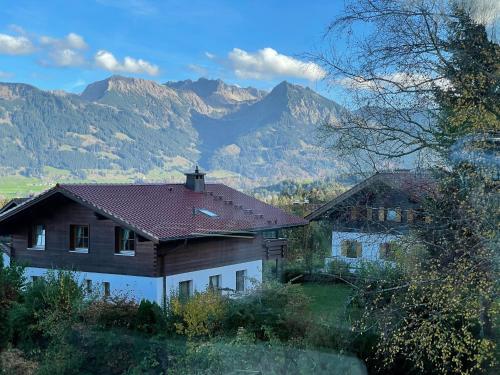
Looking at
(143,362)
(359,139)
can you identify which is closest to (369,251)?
(359,139)

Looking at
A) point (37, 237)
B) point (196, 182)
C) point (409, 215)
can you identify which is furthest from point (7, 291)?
point (409, 215)

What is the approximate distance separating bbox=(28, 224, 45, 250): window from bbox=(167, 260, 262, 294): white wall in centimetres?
530

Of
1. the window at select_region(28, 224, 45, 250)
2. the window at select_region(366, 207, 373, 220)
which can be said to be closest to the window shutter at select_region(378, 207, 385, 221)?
the window at select_region(366, 207, 373, 220)

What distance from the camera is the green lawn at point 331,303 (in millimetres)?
10403

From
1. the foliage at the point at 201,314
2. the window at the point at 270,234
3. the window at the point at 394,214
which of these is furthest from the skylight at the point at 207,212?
the window at the point at 394,214

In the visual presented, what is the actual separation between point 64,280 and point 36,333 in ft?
4.43

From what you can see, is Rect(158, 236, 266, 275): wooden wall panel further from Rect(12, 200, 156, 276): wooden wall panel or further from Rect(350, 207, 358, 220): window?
Rect(350, 207, 358, 220): window

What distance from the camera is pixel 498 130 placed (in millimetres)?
6438

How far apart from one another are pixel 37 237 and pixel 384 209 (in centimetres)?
1532

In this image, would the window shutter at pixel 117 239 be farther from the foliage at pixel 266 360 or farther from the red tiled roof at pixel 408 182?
the red tiled roof at pixel 408 182

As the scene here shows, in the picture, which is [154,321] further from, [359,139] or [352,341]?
[359,139]

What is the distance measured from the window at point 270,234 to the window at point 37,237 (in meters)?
7.50

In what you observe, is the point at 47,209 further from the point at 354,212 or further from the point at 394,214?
the point at 394,214

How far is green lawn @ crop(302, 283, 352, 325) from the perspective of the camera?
1040cm
